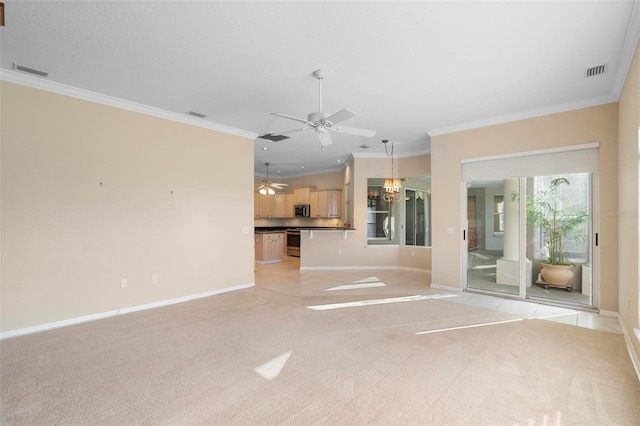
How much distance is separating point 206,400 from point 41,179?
334 centimetres

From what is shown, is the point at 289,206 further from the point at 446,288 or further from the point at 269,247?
the point at 446,288

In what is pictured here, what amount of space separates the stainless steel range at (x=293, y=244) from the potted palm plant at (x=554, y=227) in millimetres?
6792


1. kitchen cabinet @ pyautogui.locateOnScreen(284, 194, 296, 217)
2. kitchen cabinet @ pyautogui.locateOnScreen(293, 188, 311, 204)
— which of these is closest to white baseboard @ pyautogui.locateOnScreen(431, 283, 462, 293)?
kitchen cabinet @ pyautogui.locateOnScreen(293, 188, 311, 204)

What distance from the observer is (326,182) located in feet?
32.7

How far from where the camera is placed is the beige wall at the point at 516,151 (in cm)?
406

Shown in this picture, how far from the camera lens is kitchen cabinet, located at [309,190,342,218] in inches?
372

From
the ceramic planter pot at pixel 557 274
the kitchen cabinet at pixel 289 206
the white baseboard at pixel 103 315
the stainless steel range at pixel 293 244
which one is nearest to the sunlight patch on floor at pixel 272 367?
the white baseboard at pixel 103 315

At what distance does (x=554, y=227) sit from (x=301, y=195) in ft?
22.9

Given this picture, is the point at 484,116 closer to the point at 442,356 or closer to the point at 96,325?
the point at 442,356

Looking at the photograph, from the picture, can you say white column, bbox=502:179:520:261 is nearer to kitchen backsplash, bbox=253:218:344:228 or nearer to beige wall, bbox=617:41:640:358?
beige wall, bbox=617:41:640:358

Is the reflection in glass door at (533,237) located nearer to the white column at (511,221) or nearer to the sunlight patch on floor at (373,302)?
the white column at (511,221)

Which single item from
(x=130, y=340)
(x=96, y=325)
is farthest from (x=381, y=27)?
(x=96, y=325)

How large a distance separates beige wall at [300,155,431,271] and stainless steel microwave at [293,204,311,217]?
2181 millimetres

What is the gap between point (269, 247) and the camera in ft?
28.8
